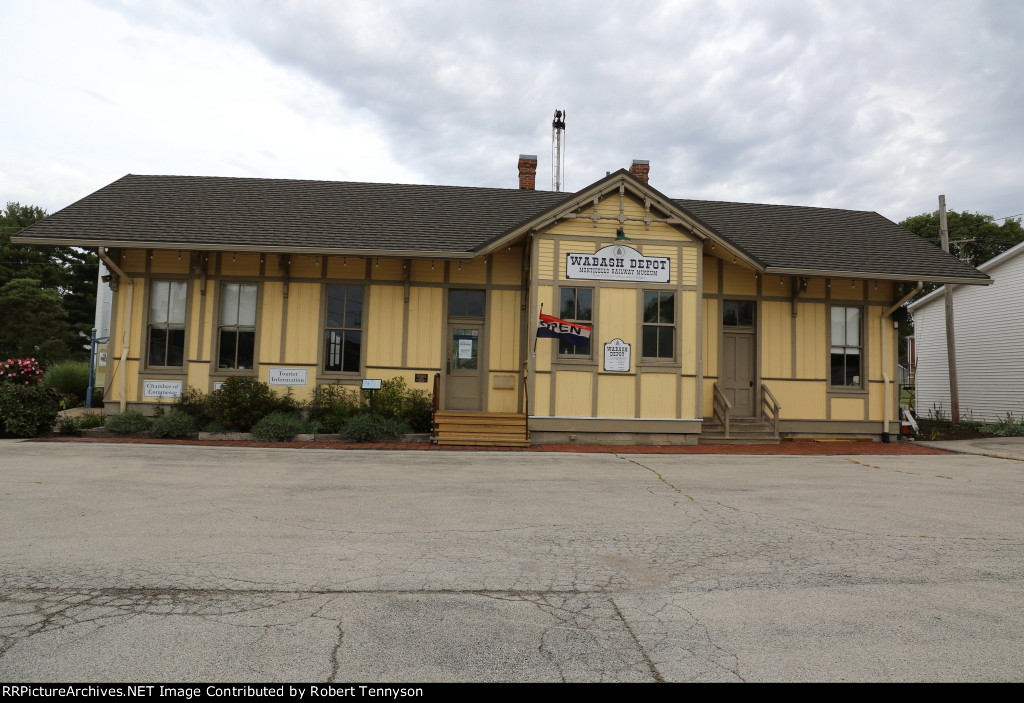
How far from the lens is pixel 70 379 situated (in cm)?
1933

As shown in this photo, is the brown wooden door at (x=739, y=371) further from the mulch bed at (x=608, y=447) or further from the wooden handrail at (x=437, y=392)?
the wooden handrail at (x=437, y=392)

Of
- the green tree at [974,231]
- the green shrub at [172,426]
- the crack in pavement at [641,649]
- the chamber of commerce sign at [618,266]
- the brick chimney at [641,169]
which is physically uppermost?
the green tree at [974,231]

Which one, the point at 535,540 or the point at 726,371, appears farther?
the point at 726,371

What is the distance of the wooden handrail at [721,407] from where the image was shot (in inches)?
591

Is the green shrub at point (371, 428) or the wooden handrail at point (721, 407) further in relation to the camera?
the wooden handrail at point (721, 407)

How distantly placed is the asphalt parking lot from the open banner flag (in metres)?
5.42

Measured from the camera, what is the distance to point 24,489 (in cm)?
754

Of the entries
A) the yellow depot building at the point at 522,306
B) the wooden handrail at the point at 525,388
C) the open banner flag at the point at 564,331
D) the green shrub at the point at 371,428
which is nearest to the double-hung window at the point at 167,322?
the yellow depot building at the point at 522,306

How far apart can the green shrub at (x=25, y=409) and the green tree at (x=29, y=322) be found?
26.3 meters

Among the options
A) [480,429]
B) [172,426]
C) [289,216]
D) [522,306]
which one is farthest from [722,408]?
[172,426]

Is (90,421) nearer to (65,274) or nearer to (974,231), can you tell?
(65,274)
